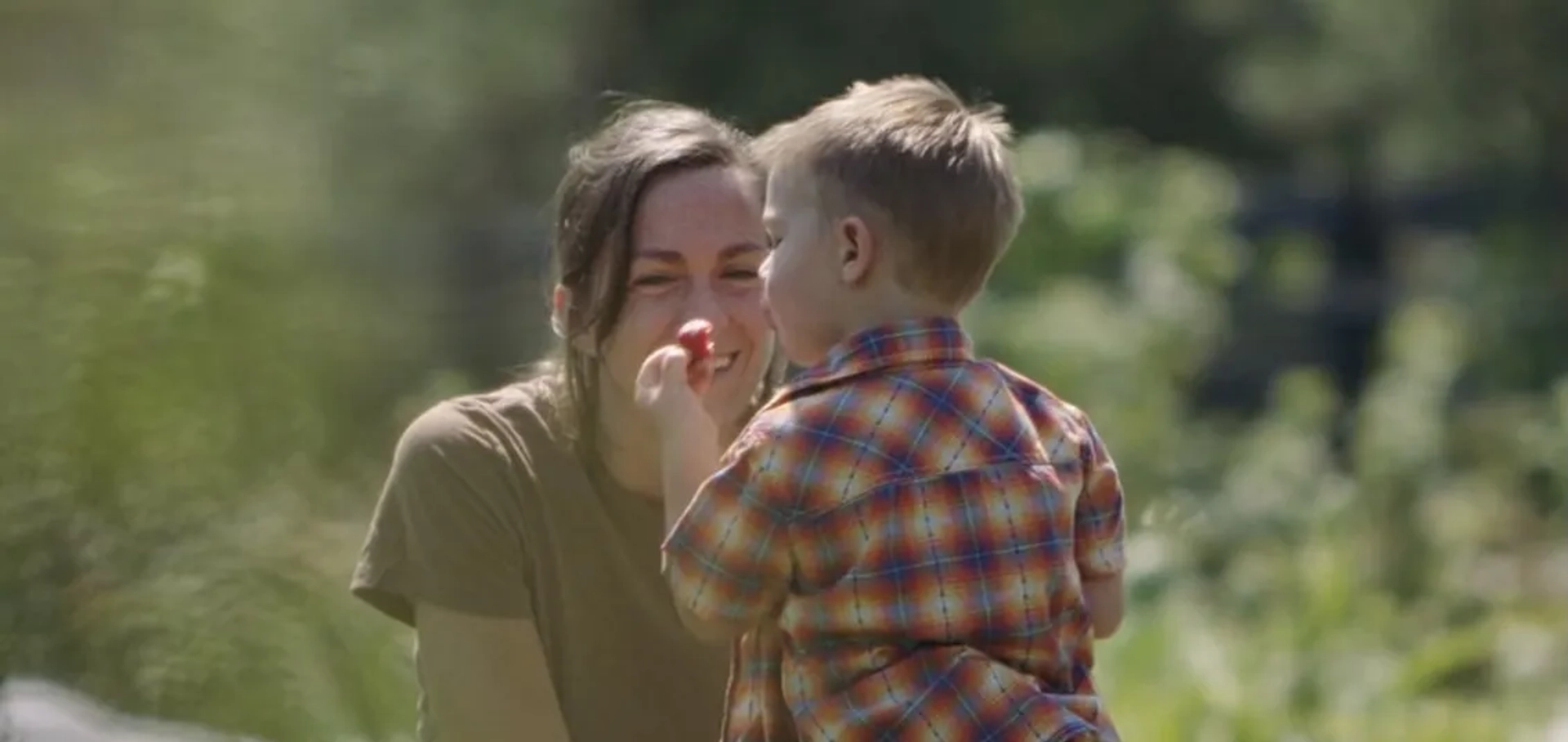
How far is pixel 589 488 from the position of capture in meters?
3.01

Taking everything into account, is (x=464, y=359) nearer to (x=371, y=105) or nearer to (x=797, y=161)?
(x=371, y=105)

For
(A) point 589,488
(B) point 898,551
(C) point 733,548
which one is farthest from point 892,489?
(A) point 589,488

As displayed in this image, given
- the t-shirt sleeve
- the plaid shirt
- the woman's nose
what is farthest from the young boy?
the t-shirt sleeve

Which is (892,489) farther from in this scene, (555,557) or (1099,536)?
(555,557)

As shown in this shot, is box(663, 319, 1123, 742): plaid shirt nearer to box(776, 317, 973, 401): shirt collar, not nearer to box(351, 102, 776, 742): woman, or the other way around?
box(776, 317, 973, 401): shirt collar

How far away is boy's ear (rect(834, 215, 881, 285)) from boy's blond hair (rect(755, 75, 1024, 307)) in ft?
0.03

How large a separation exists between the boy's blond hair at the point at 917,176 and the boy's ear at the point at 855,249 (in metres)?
0.01

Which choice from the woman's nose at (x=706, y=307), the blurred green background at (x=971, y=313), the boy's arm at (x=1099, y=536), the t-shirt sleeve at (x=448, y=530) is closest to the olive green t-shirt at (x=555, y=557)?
the t-shirt sleeve at (x=448, y=530)

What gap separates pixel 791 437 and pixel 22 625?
154 centimetres

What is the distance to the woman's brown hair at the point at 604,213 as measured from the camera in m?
2.95

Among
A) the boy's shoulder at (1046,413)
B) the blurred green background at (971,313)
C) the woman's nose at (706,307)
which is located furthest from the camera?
the blurred green background at (971,313)

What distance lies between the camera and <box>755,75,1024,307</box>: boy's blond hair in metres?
2.40

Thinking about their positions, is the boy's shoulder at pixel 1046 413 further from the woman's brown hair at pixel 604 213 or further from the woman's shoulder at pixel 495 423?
the woman's shoulder at pixel 495 423

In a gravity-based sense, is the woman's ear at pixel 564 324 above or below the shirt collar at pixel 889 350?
below
